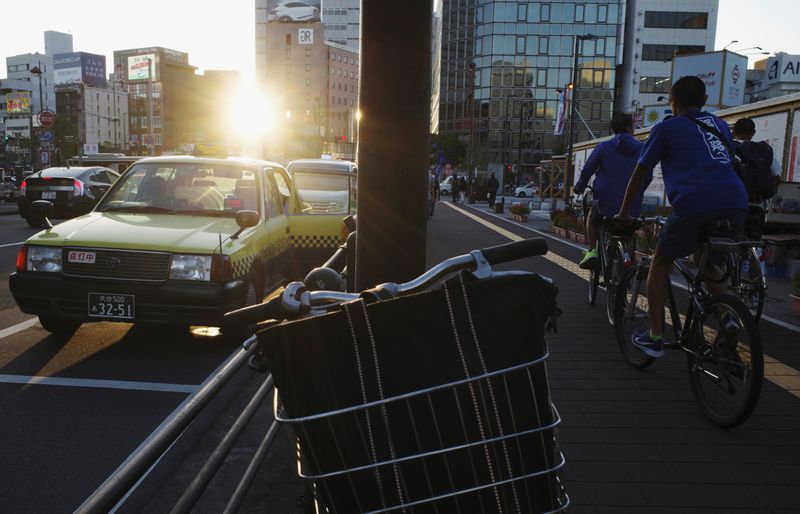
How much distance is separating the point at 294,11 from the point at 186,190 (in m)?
139

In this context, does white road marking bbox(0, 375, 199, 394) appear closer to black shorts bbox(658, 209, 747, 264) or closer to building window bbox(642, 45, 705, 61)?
black shorts bbox(658, 209, 747, 264)

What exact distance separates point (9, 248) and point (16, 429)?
9445 mm

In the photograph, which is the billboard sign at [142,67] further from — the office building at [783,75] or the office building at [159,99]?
the office building at [783,75]

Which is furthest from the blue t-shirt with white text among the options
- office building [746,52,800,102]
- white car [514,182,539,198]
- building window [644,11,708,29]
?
building window [644,11,708,29]

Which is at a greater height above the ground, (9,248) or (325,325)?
(325,325)

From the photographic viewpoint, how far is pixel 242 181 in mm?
6910

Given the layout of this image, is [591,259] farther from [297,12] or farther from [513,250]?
[297,12]

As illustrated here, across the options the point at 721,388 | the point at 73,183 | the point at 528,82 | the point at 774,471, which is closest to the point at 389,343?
the point at 774,471

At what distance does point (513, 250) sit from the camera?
5.10 ft

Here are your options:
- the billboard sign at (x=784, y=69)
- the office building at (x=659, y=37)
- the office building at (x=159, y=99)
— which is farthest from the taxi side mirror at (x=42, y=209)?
the office building at (x=159, y=99)

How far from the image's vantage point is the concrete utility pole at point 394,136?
2701mm

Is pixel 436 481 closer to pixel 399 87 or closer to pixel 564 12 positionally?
pixel 399 87

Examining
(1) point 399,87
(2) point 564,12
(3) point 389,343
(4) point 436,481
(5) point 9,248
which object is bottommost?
(5) point 9,248

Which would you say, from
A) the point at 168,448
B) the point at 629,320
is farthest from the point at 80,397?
the point at 629,320
